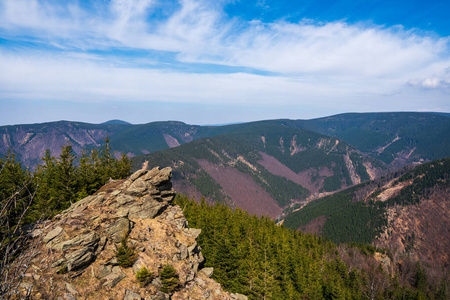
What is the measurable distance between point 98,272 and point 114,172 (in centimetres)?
3291

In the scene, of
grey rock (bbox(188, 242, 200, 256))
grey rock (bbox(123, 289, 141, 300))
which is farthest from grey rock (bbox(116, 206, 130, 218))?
grey rock (bbox(188, 242, 200, 256))

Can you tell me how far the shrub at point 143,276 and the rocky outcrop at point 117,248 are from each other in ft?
1.35

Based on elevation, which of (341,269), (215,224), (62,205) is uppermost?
(62,205)

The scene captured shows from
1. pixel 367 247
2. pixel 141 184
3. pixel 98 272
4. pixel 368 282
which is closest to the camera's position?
pixel 98 272

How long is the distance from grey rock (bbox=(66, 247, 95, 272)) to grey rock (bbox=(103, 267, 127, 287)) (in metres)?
2.82

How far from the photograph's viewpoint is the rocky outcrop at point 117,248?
23.5 metres

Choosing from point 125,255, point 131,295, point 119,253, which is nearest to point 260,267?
point 131,295

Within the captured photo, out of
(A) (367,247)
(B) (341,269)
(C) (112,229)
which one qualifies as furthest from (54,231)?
(A) (367,247)

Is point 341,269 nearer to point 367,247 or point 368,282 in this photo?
point 368,282

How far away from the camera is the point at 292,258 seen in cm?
5916

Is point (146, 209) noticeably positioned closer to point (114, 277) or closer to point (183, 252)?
point (183, 252)

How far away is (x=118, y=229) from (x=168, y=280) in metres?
9.45

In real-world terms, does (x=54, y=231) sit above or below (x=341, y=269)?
above

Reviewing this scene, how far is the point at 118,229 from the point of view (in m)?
30.3
